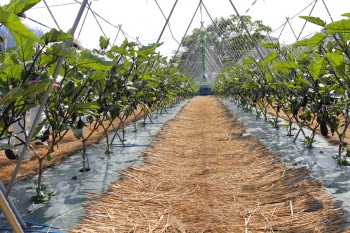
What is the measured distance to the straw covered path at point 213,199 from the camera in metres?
2.02

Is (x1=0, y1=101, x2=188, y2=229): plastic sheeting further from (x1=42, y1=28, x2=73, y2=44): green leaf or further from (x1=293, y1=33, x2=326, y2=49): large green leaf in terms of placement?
(x1=293, y1=33, x2=326, y2=49): large green leaf

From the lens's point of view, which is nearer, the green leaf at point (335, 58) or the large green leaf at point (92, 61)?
the large green leaf at point (92, 61)

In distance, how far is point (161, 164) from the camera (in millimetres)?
3604

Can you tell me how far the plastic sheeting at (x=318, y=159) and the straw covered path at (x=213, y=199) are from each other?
0.08 metres

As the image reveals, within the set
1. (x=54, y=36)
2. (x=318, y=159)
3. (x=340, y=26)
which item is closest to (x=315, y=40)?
(x=340, y=26)

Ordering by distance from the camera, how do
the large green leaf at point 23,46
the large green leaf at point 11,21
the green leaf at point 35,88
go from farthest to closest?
the large green leaf at point 23,46 < the green leaf at point 35,88 < the large green leaf at point 11,21

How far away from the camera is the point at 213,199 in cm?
252

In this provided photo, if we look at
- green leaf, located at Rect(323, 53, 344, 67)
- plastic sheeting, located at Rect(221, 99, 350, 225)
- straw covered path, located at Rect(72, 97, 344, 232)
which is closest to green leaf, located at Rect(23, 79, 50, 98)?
straw covered path, located at Rect(72, 97, 344, 232)

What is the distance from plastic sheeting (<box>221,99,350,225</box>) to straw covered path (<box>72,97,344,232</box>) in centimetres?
8

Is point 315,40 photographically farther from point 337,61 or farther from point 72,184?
point 72,184

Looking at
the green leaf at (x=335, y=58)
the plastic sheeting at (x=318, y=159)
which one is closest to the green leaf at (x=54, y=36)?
the green leaf at (x=335, y=58)

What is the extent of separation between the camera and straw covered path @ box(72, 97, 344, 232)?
2.02 meters

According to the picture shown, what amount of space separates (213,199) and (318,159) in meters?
1.29

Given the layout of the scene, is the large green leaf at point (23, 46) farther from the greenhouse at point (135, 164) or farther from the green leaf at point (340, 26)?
the green leaf at point (340, 26)
